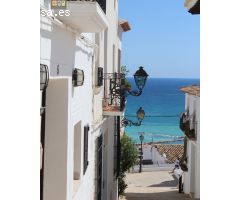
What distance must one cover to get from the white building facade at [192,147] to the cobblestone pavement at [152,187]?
450mm

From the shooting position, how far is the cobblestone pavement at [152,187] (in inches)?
609

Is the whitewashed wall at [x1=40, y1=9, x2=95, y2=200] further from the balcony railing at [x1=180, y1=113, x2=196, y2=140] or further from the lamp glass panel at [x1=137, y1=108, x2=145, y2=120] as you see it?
the balcony railing at [x1=180, y1=113, x2=196, y2=140]

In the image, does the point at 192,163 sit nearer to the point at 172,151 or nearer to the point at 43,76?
the point at 43,76

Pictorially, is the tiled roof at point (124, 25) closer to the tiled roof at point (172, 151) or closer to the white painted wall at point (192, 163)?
the white painted wall at point (192, 163)

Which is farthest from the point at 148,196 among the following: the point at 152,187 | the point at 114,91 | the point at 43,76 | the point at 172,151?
the point at 172,151

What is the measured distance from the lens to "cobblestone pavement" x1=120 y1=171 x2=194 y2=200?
1546cm

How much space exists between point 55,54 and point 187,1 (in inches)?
101

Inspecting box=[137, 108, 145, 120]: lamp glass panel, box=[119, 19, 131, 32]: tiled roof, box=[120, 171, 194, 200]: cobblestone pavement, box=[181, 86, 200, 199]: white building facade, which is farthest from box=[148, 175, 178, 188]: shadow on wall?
box=[137, 108, 145, 120]: lamp glass panel

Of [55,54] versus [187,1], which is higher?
[187,1]

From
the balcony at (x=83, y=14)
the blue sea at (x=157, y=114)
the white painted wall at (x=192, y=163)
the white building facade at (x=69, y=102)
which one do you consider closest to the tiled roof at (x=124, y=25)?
the white painted wall at (x=192, y=163)
